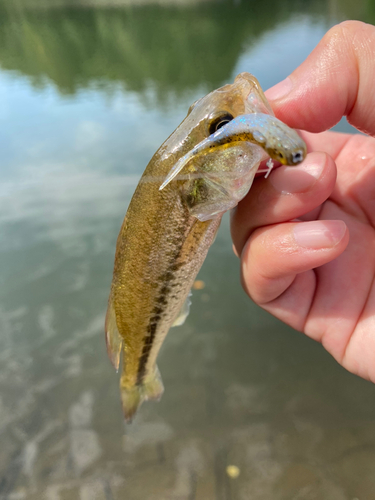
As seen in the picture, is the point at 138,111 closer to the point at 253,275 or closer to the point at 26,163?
the point at 26,163

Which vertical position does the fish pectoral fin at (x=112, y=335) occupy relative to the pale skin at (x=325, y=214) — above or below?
below

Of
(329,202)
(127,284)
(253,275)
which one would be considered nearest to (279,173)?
(253,275)

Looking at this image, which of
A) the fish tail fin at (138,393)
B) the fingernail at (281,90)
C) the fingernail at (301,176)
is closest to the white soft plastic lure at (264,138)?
the fingernail at (301,176)

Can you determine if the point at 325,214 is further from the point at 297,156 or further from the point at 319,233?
the point at 297,156

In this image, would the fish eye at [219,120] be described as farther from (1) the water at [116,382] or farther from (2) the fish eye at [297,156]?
(1) the water at [116,382]

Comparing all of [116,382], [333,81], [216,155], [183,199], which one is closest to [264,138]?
[216,155]

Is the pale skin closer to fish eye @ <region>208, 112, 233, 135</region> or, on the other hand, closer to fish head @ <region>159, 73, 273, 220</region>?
fish head @ <region>159, 73, 273, 220</region>
